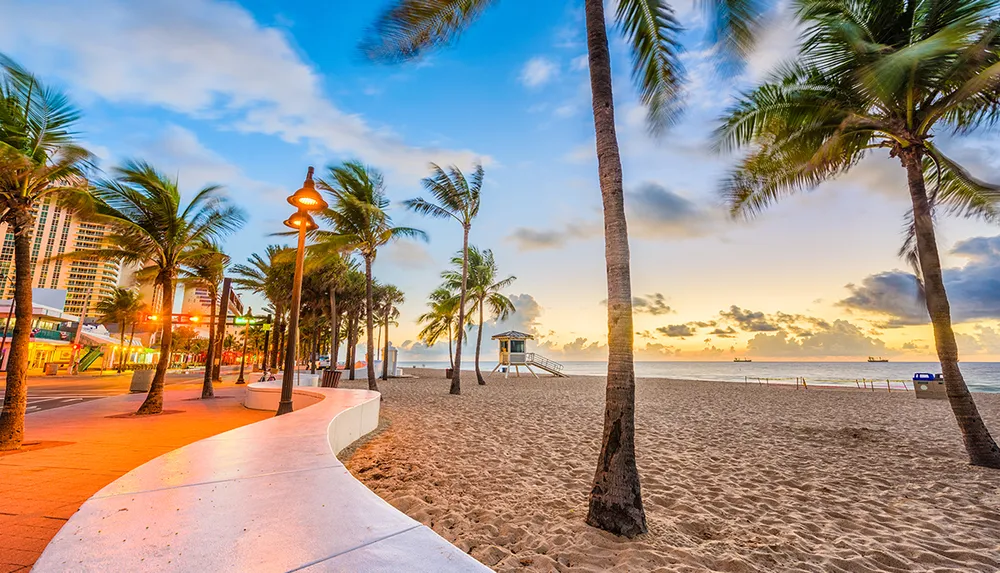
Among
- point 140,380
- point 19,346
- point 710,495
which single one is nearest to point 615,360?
point 710,495

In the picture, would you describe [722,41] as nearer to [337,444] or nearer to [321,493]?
[321,493]

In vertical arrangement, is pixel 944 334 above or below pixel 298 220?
below

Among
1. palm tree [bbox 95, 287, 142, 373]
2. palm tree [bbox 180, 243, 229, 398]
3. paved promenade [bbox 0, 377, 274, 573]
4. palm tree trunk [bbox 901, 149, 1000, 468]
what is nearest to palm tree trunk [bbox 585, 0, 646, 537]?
paved promenade [bbox 0, 377, 274, 573]

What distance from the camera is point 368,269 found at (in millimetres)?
15094

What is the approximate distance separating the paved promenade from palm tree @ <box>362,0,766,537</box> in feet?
13.9

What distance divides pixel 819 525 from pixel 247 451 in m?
5.74

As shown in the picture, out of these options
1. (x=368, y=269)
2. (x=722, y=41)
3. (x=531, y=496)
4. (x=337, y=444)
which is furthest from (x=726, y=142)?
(x=368, y=269)

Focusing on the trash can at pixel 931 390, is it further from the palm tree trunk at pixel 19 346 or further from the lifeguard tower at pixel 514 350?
the palm tree trunk at pixel 19 346

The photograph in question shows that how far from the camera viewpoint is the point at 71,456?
551cm

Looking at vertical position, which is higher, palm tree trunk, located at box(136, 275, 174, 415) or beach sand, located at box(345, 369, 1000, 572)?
palm tree trunk, located at box(136, 275, 174, 415)

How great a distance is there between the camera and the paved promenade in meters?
3.06

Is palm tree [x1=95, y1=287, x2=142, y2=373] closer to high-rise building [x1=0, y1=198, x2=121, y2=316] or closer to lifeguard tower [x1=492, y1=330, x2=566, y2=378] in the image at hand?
high-rise building [x1=0, y1=198, x2=121, y2=316]

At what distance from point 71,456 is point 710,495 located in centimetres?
848

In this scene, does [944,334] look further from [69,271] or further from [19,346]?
[69,271]
